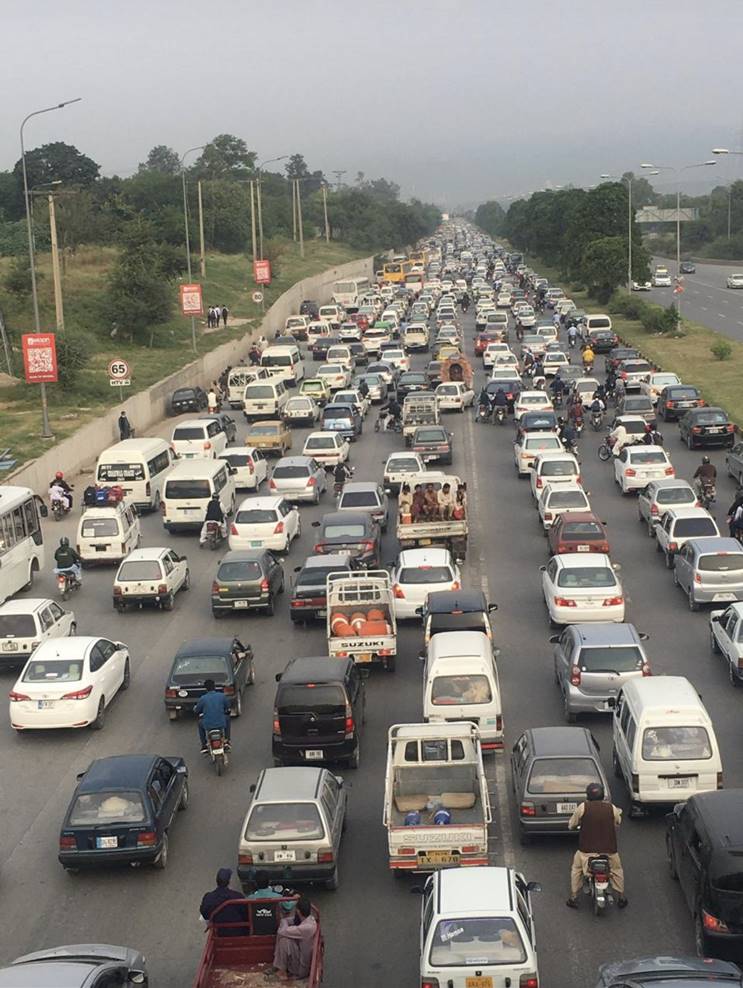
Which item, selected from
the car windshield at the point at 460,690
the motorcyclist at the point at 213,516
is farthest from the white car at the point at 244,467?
the car windshield at the point at 460,690

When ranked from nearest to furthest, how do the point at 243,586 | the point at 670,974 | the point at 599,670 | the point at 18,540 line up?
the point at 670,974 < the point at 599,670 < the point at 243,586 < the point at 18,540

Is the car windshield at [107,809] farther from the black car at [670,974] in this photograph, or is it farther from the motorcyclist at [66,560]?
the motorcyclist at [66,560]

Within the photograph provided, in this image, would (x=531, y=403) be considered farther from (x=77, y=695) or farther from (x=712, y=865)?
(x=712, y=865)

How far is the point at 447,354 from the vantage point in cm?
6525

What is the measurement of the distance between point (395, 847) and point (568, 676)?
624 cm

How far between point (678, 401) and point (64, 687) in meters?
32.2

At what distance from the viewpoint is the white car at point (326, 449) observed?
43.2m

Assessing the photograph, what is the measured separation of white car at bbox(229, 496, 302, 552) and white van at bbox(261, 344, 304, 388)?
2979cm

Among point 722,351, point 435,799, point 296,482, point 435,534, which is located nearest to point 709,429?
point 296,482

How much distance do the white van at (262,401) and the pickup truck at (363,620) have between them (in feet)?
97.2

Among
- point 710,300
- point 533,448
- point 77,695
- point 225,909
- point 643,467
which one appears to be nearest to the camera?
point 225,909

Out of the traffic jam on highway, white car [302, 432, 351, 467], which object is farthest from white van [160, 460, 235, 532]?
white car [302, 432, 351, 467]

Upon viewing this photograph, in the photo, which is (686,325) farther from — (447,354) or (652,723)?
(652,723)

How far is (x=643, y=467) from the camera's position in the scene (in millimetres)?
38344
